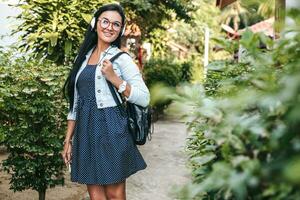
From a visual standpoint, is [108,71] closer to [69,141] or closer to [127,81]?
[127,81]

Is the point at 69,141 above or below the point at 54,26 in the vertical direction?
below

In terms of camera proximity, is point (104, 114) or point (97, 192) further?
point (97, 192)

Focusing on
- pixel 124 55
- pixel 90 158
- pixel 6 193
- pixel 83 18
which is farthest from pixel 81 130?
pixel 83 18

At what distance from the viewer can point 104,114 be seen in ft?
10.3

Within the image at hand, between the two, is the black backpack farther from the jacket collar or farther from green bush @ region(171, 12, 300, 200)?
green bush @ region(171, 12, 300, 200)

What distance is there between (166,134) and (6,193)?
5903 mm

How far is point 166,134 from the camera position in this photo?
36.7 ft

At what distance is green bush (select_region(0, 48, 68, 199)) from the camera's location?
15.0 feet

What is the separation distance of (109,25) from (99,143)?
2.51 ft

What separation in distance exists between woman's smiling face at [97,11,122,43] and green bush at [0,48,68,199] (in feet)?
4.92

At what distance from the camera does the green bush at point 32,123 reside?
4.57 metres

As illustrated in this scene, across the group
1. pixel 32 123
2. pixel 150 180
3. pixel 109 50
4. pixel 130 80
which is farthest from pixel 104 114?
pixel 150 180

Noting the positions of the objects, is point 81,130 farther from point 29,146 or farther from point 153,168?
point 153,168

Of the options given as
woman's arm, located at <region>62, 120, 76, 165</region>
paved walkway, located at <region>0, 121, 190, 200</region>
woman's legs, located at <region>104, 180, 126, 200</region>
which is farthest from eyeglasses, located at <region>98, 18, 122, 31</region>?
paved walkway, located at <region>0, 121, 190, 200</region>
